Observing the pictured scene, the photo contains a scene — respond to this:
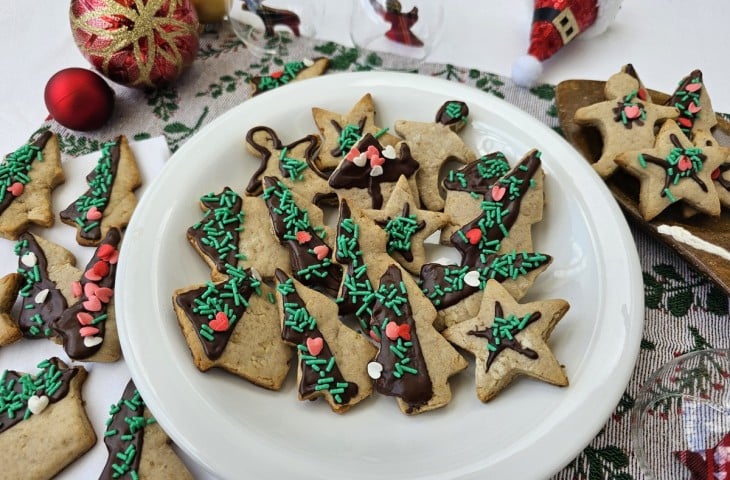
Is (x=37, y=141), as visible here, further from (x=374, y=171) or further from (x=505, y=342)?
(x=505, y=342)

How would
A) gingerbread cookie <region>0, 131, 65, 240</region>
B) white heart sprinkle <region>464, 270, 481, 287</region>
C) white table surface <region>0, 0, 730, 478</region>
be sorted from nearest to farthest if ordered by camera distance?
white heart sprinkle <region>464, 270, 481, 287</region>
gingerbread cookie <region>0, 131, 65, 240</region>
white table surface <region>0, 0, 730, 478</region>

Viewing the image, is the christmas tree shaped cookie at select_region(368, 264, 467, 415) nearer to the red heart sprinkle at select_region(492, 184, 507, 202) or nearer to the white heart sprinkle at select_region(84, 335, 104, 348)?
the red heart sprinkle at select_region(492, 184, 507, 202)

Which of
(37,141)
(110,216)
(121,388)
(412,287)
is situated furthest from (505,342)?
(37,141)

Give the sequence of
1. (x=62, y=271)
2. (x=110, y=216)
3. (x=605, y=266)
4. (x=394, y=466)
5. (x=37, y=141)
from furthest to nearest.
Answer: (x=37, y=141)
(x=110, y=216)
(x=62, y=271)
(x=605, y=266)
(x=394, y=466)

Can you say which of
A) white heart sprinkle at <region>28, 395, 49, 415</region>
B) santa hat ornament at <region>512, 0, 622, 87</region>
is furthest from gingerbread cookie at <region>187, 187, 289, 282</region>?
santa hat ornament at <region>512, 0, 622, 87</region>

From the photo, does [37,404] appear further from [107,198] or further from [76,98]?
[76,98]

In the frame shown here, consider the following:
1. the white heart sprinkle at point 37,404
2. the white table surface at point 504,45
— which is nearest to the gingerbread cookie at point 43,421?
the white heart sprinkle at point 37,404

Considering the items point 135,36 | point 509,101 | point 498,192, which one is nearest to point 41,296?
point 135,36

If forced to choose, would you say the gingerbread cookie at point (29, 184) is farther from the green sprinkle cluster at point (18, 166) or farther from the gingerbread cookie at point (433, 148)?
the gingerbread cookie at point (433, 148)
